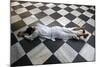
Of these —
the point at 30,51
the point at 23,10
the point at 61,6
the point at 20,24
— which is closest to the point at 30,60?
the point at 30,51

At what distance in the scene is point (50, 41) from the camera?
1.14 meters

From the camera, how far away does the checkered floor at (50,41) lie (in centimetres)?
95

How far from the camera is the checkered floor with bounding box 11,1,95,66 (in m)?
0.95

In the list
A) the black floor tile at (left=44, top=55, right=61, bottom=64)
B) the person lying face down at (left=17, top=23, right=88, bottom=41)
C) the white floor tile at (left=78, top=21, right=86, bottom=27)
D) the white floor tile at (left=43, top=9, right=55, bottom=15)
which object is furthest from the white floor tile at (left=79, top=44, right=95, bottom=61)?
the white floor tile at (left=43, top=9, right=55, bottom=15)

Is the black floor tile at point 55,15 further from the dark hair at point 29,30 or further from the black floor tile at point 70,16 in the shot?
the dark hair at point 29,30

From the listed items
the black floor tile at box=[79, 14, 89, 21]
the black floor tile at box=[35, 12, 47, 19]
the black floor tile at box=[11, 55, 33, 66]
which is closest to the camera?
the black floor tile at box=[11, 55, 33, 66]

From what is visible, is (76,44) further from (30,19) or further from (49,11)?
(49,11)

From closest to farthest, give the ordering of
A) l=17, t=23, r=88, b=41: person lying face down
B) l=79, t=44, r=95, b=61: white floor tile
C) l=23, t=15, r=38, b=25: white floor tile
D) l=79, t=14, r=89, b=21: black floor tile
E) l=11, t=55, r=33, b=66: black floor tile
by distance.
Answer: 1. l=11, t=55, r=33, b=66: black floor tile
2. l=79, t=44, r=95, b=61: white floor tile
3. l=17, t=23, r=88, b=41: person lying face down
4. l=23, t=15, r=38, b=25: white floor tile
5. l=79, t=14, r=89, b=21: black floor tile

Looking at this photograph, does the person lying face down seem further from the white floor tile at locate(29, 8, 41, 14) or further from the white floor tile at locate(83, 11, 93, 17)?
the white floor tile at locate(83, 11, 93, 17)

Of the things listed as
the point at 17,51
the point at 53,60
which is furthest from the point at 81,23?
the point at 17,51

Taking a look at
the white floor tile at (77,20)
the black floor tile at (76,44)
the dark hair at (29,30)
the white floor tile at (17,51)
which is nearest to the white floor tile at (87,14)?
the white floor tile at (77,20)

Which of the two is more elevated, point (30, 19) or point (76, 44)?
point (30, 19)

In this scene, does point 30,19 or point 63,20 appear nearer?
point 30,19

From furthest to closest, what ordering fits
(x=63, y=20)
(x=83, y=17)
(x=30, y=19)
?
(x=83, y=17) < (x=63, y=20) < (x=30, y=19)
